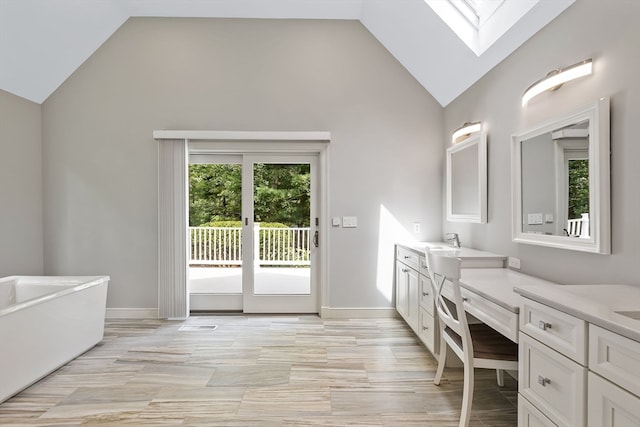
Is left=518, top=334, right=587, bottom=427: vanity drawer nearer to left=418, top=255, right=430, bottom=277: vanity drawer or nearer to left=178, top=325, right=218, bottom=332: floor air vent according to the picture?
left=418, top=255, right=430, bottom=277: vanity drawer

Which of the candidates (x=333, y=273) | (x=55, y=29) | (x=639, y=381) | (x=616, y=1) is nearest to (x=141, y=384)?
(x=333, y=273)

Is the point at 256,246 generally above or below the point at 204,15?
below

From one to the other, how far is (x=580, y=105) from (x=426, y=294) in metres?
1.71

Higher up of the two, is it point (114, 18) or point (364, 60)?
point (114, 18)

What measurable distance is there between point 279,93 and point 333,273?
7.23ft

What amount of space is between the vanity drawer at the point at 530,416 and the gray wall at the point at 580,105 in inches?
30.8

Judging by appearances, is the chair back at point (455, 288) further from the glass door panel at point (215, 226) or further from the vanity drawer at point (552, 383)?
the glass door panel at point (215, 226)

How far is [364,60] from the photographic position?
384 centimetres

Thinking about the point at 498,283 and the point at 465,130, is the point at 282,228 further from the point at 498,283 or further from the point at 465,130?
the point at 498,283

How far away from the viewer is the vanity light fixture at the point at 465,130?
3.02m

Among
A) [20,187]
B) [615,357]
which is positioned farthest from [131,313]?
[615,357]

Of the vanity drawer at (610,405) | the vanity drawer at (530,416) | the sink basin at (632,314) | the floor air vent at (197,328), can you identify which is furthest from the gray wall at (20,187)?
the sink basin at (632,314)

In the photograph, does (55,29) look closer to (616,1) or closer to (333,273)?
(333,273)

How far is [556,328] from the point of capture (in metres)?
1.30
